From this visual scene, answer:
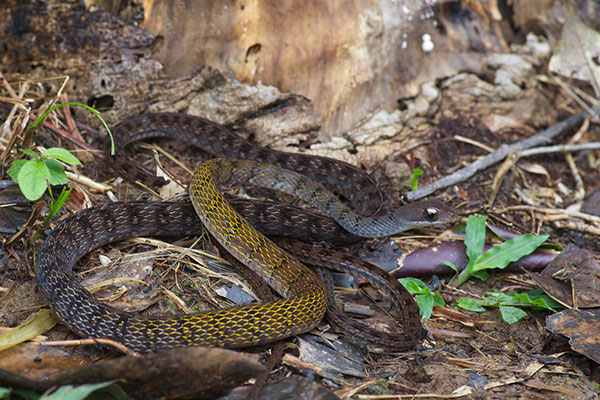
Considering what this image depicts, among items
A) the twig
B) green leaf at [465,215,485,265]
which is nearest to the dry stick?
green leaf at [465,215,485,265]

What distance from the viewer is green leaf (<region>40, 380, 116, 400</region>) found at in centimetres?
273

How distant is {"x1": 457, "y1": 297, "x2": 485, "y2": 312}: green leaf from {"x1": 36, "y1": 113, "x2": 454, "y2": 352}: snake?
0.57 metres

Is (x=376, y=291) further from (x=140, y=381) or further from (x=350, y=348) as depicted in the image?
(x=140, y=381)

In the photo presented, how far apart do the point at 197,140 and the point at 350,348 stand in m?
3.37

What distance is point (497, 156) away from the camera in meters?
6.86

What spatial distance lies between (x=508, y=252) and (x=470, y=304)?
810 mm

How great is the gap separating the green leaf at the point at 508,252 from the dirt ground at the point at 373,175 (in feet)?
0.85

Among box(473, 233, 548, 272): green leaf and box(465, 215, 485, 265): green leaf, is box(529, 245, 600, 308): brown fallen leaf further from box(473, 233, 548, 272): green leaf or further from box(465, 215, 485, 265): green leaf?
box(465, 215, 485, 265): green leaf

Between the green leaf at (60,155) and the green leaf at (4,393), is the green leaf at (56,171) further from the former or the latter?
the green leaf at (4,393)

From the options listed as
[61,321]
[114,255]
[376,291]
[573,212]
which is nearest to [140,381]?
[61,321]

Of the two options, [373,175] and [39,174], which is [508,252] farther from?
[39,174]

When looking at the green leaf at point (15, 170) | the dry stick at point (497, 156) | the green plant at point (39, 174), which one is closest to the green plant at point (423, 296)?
the dry stick at point (497, 156)

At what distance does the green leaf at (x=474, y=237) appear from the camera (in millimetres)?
5207

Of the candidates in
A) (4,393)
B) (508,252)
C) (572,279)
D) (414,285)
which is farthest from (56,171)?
(572,279)
